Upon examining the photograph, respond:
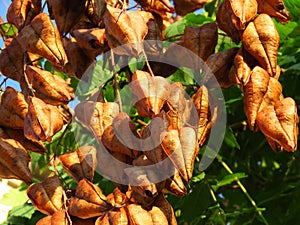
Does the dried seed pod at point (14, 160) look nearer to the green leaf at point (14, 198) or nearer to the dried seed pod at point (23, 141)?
the dried seed pod at point (23, 141)

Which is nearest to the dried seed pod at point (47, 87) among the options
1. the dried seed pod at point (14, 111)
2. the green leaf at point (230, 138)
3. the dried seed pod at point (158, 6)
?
the dried seed pod at point (14, 111)

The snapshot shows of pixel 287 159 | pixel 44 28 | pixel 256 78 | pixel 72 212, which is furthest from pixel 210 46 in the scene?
pixel 287 159

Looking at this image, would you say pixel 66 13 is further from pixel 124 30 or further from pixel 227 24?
pixel 227 24

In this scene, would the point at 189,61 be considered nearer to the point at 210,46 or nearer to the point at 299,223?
the point at 210,46

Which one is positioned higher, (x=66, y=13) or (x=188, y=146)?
(x=66, y=13)

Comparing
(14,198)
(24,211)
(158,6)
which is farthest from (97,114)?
(14,198)

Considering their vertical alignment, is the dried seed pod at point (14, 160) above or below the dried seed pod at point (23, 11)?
below

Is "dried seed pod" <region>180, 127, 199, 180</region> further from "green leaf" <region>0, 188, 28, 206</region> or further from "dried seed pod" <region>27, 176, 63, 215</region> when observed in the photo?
"green leaf" <region>0, 188, 28, 206</region>
